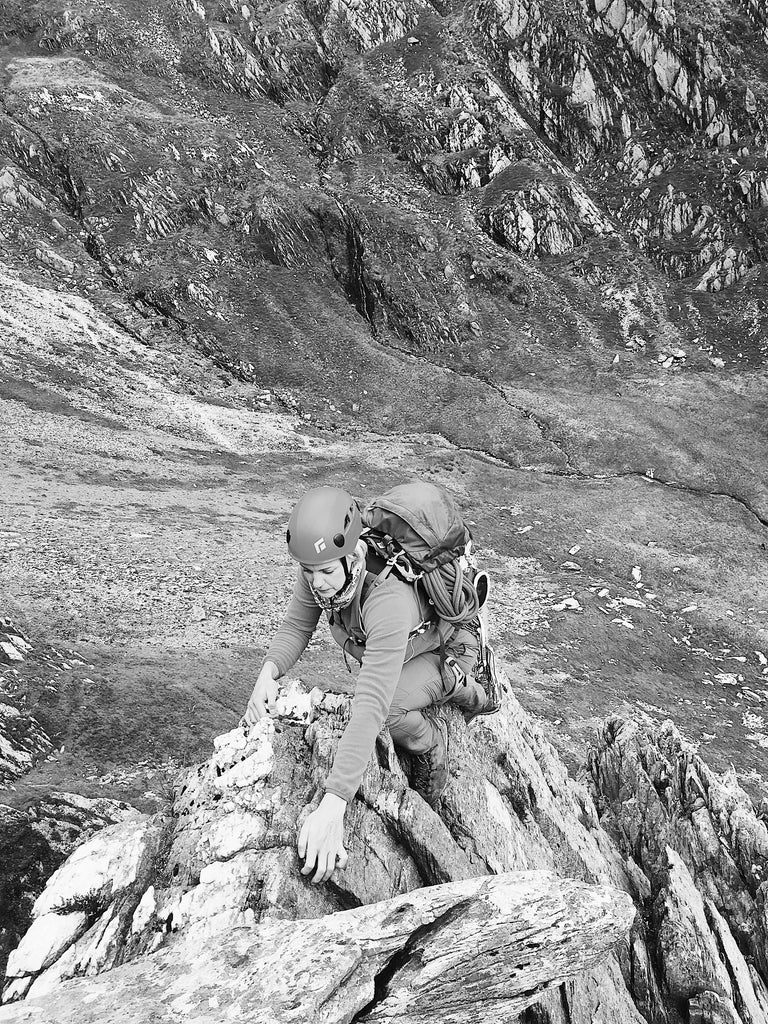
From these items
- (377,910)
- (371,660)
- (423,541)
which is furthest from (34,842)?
(423,541)

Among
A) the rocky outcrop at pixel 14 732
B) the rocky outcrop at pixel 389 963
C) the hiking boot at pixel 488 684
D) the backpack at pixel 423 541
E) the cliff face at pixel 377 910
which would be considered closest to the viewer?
the rocky outcrop at pixel 389 963

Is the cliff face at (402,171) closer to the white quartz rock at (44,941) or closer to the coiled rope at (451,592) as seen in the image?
the coiled rope at (451,592)

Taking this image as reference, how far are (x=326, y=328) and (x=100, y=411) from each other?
20534 mm

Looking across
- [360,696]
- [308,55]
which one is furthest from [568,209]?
[360,696]

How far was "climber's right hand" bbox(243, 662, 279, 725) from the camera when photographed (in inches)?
238

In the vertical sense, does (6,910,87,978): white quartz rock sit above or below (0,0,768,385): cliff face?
below

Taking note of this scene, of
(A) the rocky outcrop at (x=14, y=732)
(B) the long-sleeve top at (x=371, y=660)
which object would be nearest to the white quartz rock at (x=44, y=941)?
(B) the long-sleeve top at (x=371, y=660)

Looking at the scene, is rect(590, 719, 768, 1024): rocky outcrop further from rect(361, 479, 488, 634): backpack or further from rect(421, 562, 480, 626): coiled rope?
rect(361, 479, 488, 634): backpack

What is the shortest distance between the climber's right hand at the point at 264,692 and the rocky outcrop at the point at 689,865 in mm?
6260

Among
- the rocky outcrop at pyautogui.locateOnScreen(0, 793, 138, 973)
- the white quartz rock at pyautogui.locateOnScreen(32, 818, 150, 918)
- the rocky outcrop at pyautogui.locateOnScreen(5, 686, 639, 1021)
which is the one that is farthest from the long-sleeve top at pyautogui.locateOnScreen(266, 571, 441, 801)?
the rocky outcrop at pyautogui.locateOnScreen(0, 793, 138, 973)

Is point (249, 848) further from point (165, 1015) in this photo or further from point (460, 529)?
point (460, 529)

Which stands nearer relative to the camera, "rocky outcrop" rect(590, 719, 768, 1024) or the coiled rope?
the coiled rope

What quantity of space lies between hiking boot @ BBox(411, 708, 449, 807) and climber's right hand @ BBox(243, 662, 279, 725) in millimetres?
1951

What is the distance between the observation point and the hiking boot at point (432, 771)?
Result: 278 inches
